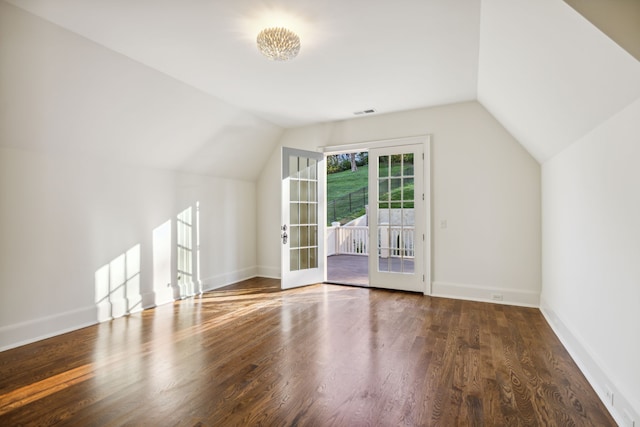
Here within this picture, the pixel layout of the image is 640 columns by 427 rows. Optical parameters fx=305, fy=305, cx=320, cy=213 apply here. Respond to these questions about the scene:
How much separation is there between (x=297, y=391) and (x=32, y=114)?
3.21m

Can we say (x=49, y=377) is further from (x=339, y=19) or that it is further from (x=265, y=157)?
(x=265, y=157)

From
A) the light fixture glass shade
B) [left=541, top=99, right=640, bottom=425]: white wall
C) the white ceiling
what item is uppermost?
the white ceiling

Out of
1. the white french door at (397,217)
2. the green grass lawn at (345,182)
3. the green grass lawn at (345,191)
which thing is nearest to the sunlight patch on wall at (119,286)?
the white french door at (397,217)

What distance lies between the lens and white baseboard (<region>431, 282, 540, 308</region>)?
387 cm

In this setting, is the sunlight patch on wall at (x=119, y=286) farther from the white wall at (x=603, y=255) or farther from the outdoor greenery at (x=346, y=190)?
the outdoor greenery at (x=346, y=190)

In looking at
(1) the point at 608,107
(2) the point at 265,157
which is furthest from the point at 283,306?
(1) the point at 608,107

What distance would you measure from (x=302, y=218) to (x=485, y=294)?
9.55 feet

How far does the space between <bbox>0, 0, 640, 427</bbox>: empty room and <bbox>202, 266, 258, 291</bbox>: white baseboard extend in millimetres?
76

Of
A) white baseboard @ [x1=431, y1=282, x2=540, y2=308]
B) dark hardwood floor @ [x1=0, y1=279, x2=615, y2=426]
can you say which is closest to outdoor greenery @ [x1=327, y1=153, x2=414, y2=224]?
white baseboard @ [x1=431, y1=282, x2=540, y2=308]

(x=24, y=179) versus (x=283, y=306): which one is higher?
(x=24, y=179)

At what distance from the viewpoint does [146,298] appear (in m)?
3.93

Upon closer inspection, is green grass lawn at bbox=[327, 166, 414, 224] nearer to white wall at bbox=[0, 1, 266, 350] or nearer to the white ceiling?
the white ceiling

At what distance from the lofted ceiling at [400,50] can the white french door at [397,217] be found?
117 centimetres

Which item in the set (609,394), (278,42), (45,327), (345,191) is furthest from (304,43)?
(345,191)
